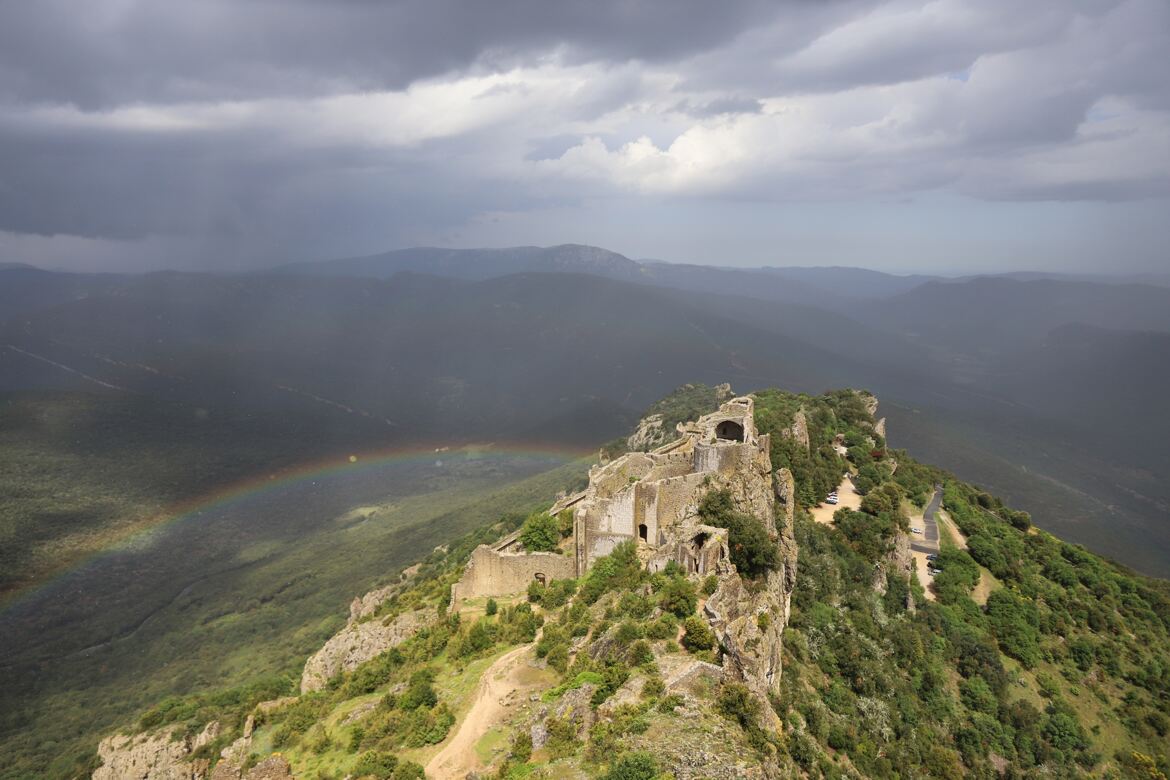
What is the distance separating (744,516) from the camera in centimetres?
2759

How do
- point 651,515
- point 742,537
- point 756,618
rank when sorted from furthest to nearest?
point 651,515 → point 742,537 → point 756,618

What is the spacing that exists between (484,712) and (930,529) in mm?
48464

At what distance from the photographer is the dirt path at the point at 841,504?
46188mm

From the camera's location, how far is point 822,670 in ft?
103

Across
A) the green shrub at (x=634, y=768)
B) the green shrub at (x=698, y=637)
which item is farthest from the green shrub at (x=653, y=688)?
the green shrub at (x=634, y=768)

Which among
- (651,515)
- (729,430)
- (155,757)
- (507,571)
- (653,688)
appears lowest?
(155,757)

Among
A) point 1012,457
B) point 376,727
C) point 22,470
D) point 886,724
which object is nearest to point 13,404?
point 22,470

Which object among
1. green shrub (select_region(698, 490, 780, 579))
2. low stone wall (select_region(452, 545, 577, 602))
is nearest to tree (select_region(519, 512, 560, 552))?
low stone wall (select_region(452, 545, 577, 602))

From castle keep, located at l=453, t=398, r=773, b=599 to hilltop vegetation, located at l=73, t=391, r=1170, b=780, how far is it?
1011mm

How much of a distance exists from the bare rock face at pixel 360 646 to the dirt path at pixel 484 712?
12.7 metres

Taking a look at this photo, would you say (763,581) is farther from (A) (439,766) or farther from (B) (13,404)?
(B) (13,404)

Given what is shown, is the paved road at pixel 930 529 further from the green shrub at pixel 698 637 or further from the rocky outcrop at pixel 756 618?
the green shrub at pixel 698 637

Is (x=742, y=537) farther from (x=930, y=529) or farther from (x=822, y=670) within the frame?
(x=930, y=529)

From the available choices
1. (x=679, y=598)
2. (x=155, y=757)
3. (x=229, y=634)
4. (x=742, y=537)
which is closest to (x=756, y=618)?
(x=679, y=598)
